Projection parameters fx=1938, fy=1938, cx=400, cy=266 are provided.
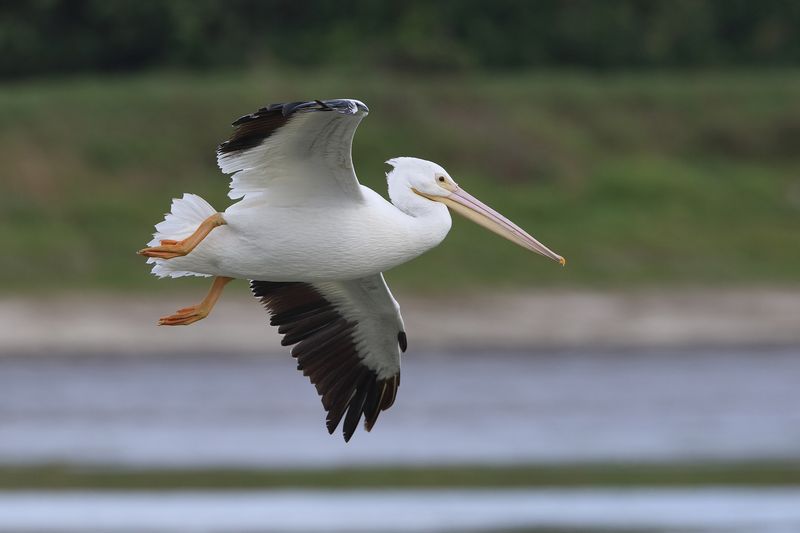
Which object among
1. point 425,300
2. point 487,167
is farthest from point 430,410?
point 487,167

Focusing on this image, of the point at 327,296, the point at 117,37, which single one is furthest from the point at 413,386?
→ the point at 327,296

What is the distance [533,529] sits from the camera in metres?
16.5

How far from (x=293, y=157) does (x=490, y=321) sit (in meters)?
15.3

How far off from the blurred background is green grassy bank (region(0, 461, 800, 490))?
0.04 m

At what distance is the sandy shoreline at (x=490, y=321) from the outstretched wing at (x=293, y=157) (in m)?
14.4

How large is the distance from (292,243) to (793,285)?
16.4 metres

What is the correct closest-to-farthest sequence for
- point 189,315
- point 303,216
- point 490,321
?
point 303,216, point 189,315, point 490,321

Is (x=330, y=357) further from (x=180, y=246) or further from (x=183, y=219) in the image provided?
(x=180, y=246)

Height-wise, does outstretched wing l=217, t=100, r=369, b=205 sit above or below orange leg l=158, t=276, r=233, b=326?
above

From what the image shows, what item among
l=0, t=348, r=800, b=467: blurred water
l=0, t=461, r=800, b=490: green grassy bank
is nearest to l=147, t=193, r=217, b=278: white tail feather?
l=0, t=461, r=800, b=490: green grassy bank

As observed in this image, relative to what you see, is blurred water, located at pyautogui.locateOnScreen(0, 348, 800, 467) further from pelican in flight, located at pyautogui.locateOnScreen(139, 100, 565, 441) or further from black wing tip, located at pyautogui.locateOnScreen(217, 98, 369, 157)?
black wing tip, located at pyautogui.locateOnScreen(217, 98, 369, 157)

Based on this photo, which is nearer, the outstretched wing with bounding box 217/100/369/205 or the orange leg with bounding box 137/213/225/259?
the outstretched wing with bounding box 217/100/369/205

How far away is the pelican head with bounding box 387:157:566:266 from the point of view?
729 cm

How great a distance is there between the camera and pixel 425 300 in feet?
71.5
